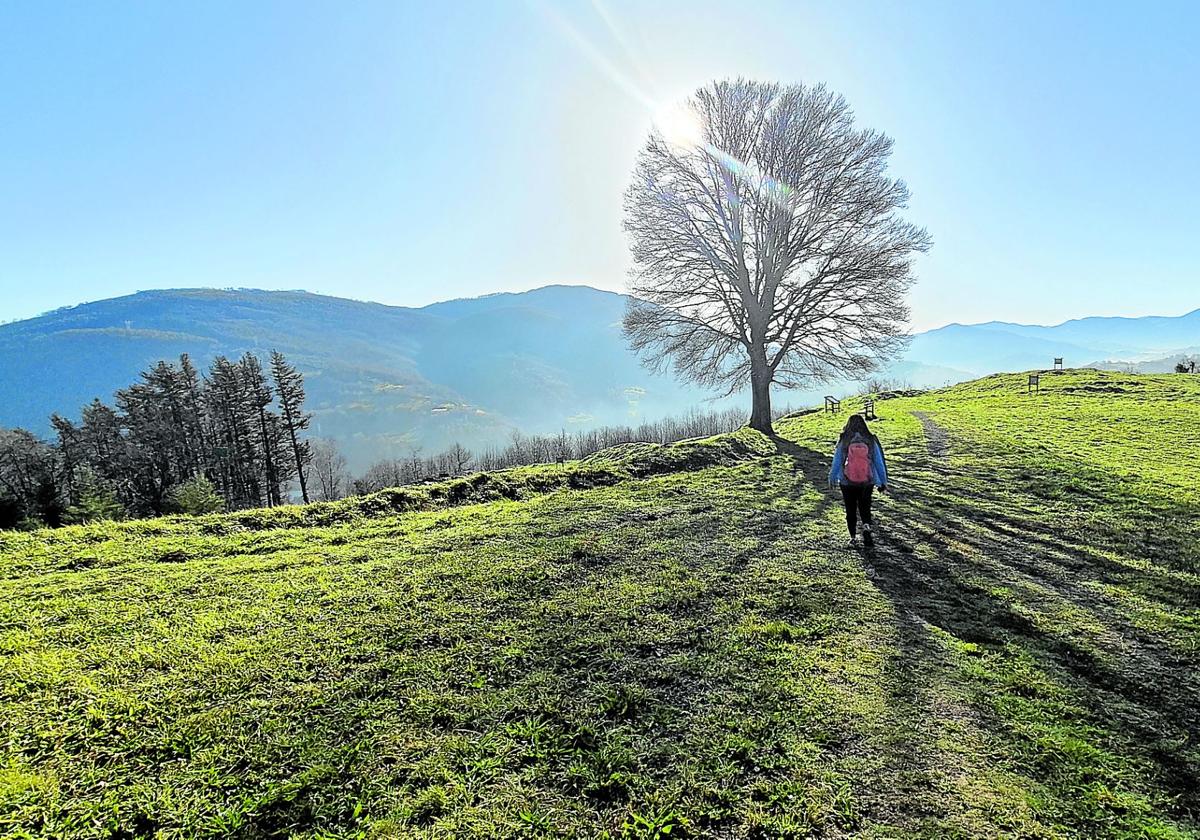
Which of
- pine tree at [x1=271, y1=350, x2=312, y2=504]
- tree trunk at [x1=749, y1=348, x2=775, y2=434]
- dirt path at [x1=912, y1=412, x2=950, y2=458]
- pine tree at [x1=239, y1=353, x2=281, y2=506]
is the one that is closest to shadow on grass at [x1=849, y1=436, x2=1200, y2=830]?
dirt path at [x1=912, y1=412, x2=950, y2=458]

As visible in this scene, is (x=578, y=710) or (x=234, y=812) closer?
(x=234, y=812)

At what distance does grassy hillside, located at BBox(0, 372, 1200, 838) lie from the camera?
3436 millimetres

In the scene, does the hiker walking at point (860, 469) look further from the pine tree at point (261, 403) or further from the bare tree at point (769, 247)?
the pine tree at point (261, 403)

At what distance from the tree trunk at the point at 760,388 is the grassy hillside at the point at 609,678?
12.4m

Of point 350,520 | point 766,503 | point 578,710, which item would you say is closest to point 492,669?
point 578,710

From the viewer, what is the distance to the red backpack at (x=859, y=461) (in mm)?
8453

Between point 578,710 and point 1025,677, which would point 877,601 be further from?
point 578,710

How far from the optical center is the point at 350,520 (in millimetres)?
11102

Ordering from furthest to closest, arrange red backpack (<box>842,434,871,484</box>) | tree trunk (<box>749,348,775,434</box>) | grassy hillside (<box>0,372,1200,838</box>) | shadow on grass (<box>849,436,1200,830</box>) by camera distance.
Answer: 1. tree trunk (<box>749,348,775,434</box>)
2. red backpack (<box>842,434,871,484</box>)
3. shadow on grass (<box>849,436,1200,830</box>)
4. grassy hillside (<box>0,372,1200,838</box>)

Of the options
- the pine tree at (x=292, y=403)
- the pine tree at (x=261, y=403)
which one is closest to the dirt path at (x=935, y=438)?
the pine tree at (x=292, y=403)

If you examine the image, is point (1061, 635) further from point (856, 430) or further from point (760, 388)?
point (760, 388)

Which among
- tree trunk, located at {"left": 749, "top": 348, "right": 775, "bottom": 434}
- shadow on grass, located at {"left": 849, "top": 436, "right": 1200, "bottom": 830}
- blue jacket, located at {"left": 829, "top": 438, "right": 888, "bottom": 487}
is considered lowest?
shadow on grass, located at {"left": 849, "top": 436, "right": 1200, "bottom": 830}

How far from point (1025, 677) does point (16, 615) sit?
11.0 metres

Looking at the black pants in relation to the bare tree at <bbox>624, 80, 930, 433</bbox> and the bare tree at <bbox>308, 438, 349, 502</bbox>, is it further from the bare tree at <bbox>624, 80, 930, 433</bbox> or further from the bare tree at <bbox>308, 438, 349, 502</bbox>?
the bare tree at <bbox>308, 438, 349, 502</bbox>
